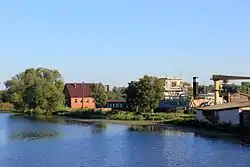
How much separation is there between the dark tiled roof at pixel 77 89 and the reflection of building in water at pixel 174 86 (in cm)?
1692

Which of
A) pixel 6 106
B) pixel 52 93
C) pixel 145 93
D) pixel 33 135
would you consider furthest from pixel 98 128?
pixel 6 106

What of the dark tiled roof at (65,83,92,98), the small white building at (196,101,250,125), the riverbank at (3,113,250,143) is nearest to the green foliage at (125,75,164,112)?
the riverbank at (3,113,250,143)

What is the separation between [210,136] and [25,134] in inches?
696

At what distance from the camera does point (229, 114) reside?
47.8 metres

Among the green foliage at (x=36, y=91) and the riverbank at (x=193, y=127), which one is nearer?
the riverbank at (x=193, y=127)

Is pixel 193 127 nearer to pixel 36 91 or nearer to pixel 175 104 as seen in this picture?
pixel 175 104

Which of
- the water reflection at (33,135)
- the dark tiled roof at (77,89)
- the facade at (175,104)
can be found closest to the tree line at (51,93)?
the dark tiled roof at (77,89)

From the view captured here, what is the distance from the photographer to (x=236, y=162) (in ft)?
96.0

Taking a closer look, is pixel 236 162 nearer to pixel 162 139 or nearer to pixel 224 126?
pixel 162 139

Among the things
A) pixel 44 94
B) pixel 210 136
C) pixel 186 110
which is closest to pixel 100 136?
pixel 210 136

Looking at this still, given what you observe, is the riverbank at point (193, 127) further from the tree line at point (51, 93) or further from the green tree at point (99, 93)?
the green tree at point (99, 93)

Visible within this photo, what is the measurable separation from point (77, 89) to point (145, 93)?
4492 centimetres

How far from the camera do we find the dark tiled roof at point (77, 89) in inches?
4225

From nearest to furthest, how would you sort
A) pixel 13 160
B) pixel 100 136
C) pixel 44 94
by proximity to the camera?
pixel 13 160 < pixel 100 136 < pixel 44 94
